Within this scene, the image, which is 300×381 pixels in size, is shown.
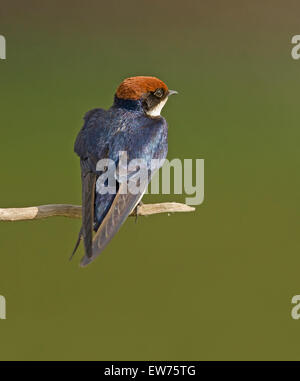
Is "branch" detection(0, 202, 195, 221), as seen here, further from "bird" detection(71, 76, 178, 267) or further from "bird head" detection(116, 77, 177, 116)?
"bird head" detection(116, 77, 177, 116)

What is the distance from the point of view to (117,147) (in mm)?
1814

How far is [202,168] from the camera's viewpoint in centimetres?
282

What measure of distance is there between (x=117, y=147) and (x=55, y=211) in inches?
10.9

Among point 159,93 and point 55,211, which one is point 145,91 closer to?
point 159,93

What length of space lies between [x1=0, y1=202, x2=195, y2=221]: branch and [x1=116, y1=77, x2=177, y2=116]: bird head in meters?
0.32

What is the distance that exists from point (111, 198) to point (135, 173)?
0.36 ft

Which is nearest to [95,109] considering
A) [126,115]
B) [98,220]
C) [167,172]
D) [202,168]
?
[126,115]

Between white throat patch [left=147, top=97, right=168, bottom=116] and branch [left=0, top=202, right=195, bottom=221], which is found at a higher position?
white throat patch [left=147, top=97, right=168, bottom=116]

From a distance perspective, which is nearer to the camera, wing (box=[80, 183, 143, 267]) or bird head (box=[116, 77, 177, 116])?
wing (box=[80, 183, 143, 267])

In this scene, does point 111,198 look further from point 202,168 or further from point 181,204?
point 202,168

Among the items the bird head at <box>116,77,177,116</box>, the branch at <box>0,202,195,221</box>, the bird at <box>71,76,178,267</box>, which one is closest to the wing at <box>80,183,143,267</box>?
the bird at <box>71,76,178,267</box>

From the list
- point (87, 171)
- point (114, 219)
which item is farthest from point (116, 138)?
point (114, 219)

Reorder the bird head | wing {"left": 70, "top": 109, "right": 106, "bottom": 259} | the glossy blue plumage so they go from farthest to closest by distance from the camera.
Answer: the bird head < the glossy blue plumage < wing {"left": 70, "top": 109, "right": 106, "bottom": 259}

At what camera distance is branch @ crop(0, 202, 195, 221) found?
5.82 feet
